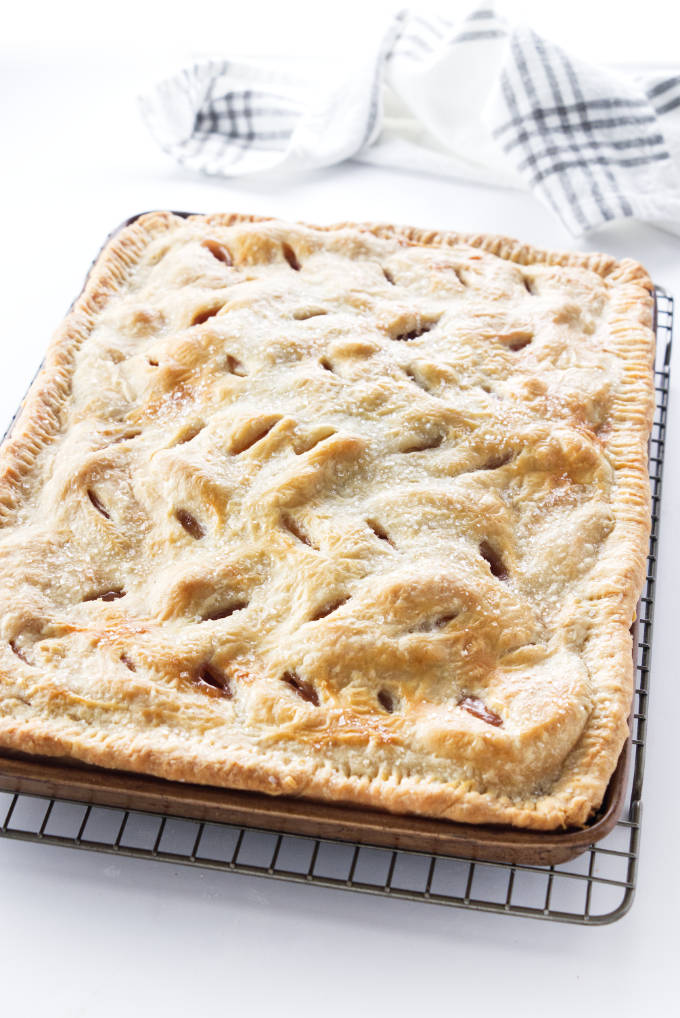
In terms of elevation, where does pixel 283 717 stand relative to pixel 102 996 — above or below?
above

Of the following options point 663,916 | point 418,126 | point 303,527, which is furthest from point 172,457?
point 418,126

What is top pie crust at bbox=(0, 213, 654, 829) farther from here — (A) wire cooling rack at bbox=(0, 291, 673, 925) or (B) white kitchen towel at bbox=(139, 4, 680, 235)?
(B) white kitchen towel at bbox=(139, 4, 680, 235)

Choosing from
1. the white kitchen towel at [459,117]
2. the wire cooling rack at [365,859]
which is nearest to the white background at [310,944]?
the wire cooling rack at [365,859]

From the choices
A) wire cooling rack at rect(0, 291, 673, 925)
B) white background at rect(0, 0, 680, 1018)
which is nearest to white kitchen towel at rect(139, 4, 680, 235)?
white background at rect(0, 0, 680, 1018)

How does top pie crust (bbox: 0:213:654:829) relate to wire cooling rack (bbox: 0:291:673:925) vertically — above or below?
above

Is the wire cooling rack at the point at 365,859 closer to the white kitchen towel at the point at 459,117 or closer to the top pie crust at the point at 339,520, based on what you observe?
the top pie crust at the point at 339,520

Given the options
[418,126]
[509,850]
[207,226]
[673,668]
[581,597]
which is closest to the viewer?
[509,850]

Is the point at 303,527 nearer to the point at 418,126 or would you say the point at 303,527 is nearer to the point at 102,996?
the point at 102,996
